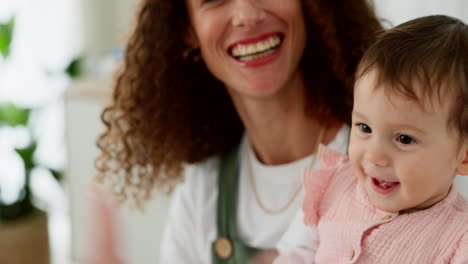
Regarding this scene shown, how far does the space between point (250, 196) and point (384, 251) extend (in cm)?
57

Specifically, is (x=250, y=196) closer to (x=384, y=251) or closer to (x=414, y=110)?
(x=384, y=251)

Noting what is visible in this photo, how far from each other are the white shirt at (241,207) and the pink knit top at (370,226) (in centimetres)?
27

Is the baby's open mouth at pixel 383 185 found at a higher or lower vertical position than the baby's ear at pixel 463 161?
lower

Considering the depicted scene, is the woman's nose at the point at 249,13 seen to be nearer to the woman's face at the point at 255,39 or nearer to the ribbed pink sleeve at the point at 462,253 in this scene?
the woman's face at the point at 255,39

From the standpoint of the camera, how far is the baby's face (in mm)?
686

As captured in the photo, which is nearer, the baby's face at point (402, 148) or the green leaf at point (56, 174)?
the baby's face at point (402, 148)

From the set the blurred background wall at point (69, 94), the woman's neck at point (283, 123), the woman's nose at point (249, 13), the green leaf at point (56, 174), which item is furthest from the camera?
the green leaf at point (56, 174)

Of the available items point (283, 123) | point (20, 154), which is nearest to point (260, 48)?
point (283, 123)

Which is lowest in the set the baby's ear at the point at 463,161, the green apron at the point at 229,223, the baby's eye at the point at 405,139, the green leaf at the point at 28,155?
the green leaf at the point at 28,155

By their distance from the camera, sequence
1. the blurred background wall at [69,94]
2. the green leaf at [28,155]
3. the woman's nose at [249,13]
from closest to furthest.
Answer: the woman's nose at [249,13] → the blurred background wall at [69,94] → the green leaf at [28,155]

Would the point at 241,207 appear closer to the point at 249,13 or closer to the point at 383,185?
the point at 249,13

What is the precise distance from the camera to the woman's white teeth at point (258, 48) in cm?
118

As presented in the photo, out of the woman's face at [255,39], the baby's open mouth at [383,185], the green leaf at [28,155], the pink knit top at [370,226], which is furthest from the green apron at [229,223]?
the green leaf at [28,155]

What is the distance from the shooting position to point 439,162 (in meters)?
0.70
